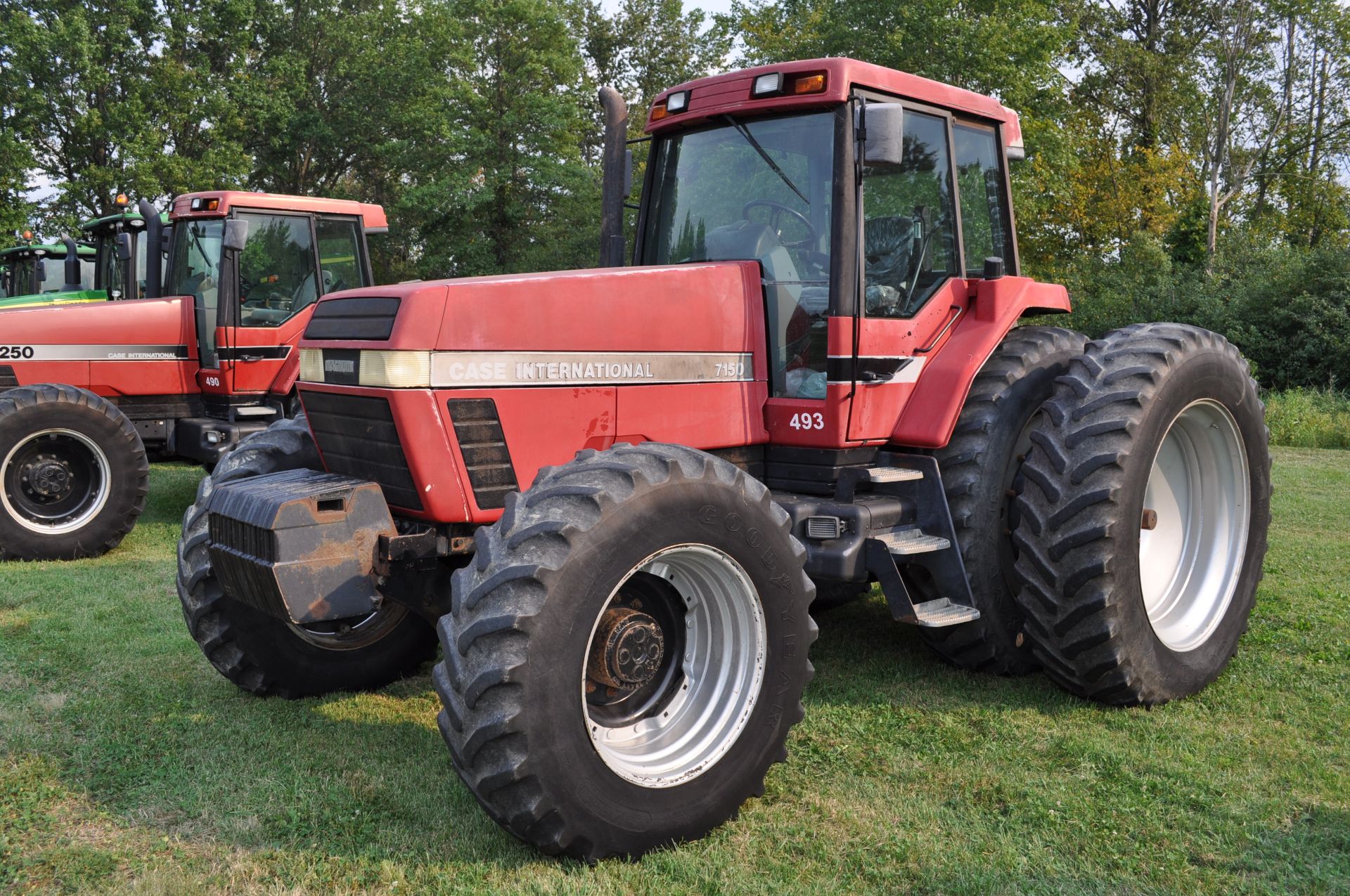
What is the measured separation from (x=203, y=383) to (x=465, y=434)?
6.82 meters

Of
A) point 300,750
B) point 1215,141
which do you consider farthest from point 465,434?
point 1215,141

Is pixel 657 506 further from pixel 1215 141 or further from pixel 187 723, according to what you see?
pixel 1215 141

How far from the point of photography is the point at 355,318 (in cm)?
362

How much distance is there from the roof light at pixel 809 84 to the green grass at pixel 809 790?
251cm

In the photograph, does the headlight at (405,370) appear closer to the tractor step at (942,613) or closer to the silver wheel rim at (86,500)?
the tractor step at (942,613)

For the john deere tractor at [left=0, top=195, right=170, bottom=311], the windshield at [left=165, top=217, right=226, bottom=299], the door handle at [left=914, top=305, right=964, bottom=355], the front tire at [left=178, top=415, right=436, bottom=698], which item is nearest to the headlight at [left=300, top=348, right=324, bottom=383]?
the front tire at [left=178, top=415, right=436, bottom=698]

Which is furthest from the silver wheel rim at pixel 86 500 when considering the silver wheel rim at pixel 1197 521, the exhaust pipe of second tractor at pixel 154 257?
the silver wheel rim at pixel 1197 521

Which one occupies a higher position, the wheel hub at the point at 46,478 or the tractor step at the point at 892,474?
the tractor step at the point at 892,474

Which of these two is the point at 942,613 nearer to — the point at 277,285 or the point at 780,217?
the point at 780,217

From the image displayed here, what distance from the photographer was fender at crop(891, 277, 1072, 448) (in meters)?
4.41

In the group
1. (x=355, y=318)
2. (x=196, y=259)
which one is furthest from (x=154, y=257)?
(x=355, y=318)

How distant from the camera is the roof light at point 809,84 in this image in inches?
163

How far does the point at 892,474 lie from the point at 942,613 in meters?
0.60

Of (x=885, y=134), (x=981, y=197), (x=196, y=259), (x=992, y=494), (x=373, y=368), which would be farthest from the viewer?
(x=196, y=259)
